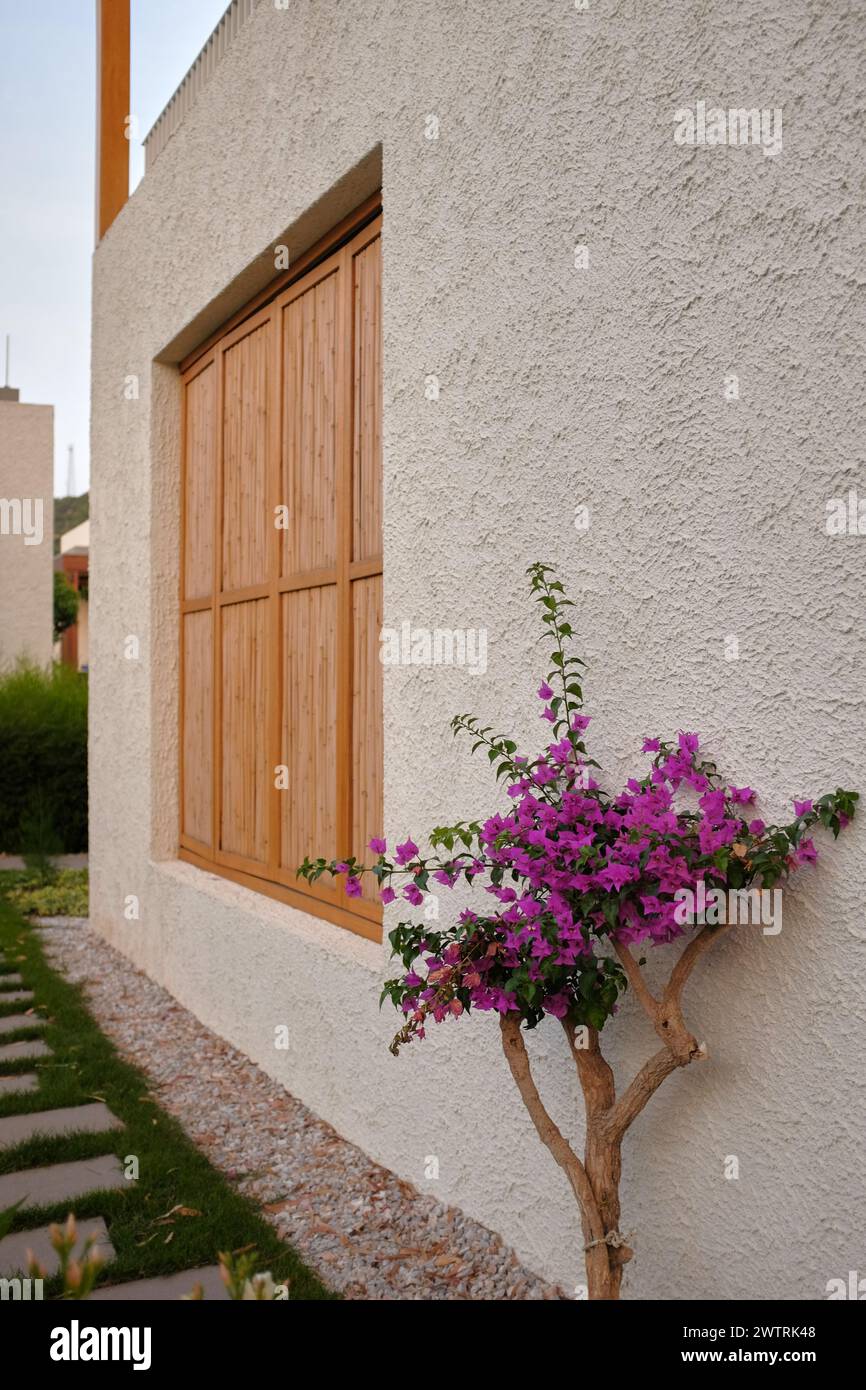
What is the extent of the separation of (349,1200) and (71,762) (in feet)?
26.6

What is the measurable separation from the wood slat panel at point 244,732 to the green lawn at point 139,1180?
101 cm

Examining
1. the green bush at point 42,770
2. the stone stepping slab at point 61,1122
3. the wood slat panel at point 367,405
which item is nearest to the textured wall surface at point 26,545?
the green bush at point 42,770

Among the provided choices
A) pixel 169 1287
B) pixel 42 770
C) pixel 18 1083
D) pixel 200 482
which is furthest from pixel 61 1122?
pixel 42 770

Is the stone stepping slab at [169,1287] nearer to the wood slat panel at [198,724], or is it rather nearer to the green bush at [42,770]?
the wood slat panel at [198,724]

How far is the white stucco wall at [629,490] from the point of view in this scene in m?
1.99

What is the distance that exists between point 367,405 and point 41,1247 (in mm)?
2716

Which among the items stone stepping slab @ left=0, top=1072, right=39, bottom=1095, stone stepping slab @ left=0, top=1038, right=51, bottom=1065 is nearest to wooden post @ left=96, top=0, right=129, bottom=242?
stone stepping slab @ left=0, top=1038, right=51, bottom=1065

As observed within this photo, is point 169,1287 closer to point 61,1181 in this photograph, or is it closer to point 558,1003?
point 61,1181

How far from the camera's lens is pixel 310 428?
14.4 ft

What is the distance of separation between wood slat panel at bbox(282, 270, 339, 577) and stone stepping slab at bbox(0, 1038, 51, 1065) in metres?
2.18

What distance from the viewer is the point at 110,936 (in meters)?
6.93

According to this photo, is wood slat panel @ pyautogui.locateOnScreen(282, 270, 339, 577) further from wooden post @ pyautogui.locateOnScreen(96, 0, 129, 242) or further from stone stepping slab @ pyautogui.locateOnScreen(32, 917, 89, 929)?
stone stepping slab @ pyautogui.locateOnScreen(32, 917, 89, 929)
